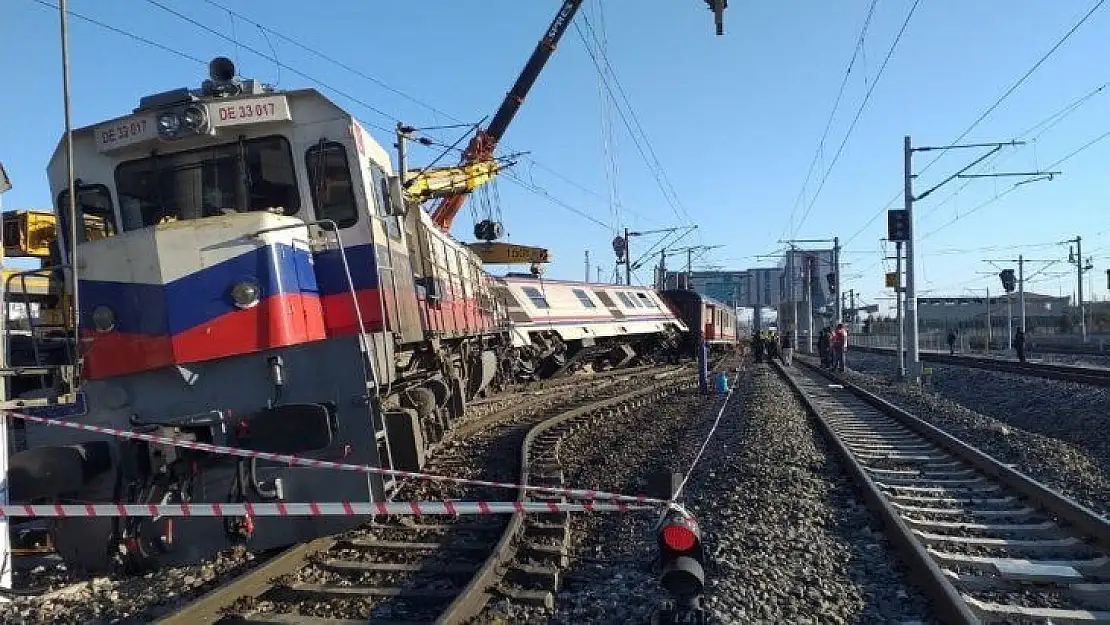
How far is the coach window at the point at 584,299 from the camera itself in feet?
84.7

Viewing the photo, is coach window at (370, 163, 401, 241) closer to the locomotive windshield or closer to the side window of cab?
the locomotive windshield

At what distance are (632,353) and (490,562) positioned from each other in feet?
84.1

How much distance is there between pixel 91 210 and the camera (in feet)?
22.8

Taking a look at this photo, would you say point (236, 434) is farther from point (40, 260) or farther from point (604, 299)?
point (604, 299)

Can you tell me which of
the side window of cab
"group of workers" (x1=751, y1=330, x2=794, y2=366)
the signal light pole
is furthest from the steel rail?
"group of workers" (x1=751, y1=330, x2=794, y2=366)

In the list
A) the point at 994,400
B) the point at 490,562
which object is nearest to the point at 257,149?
the point at 490,562

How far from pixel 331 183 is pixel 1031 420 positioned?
15.0m

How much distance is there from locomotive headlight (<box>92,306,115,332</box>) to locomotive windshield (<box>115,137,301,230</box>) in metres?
0.95

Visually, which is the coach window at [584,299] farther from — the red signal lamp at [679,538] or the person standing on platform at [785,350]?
the red signal lamp at [679,538]

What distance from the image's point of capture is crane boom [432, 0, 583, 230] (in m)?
24.0

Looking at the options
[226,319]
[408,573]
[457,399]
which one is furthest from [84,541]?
[457,399]

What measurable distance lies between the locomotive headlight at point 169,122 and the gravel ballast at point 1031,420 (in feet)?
28.0

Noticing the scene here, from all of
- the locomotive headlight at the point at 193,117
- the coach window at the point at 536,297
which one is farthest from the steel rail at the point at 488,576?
the coach window at the point at 536,297

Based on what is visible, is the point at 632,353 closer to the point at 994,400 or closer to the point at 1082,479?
the point at 994,400
